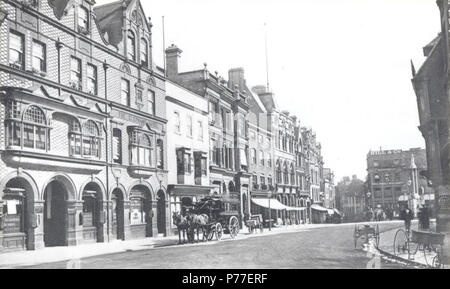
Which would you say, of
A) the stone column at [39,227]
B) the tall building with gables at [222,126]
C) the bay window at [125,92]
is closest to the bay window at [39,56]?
the stone column at [39,227]

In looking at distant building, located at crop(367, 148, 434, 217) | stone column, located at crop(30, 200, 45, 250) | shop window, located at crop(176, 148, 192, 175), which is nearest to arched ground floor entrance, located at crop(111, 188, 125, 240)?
stone column, located at crop(30, 200, 45, 250)

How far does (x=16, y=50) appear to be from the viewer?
20.1m

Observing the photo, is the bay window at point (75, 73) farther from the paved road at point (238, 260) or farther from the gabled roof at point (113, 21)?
the paved road at point (238, 260)

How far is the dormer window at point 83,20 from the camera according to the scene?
24688 millimetres

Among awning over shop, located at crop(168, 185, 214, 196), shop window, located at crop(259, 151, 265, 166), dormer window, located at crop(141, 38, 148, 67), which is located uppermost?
dormer window, located at crop(141, 38, 148, 67)

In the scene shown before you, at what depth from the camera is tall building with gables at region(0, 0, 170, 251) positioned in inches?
785

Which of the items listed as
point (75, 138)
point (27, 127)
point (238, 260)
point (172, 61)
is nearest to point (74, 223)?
point (75, 138)

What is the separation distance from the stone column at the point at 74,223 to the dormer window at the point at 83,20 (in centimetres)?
875

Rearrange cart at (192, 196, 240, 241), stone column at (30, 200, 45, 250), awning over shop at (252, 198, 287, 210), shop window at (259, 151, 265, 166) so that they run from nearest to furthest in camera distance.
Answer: stone column at (30, 200, 45, 250), cart at (192, 196, 240, 241), awning over shop at (252, 198, 287, 210), shop window at (259, 151, 265, 166)

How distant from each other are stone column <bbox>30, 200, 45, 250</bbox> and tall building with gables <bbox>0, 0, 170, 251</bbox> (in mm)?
49

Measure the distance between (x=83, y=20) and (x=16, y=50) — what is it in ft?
18.7

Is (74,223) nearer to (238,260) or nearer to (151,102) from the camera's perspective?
(238,260)

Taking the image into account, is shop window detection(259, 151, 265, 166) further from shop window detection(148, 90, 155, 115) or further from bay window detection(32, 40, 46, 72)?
bay window detection(32, 40, 46, 72)

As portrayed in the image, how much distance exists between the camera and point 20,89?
1972cm
